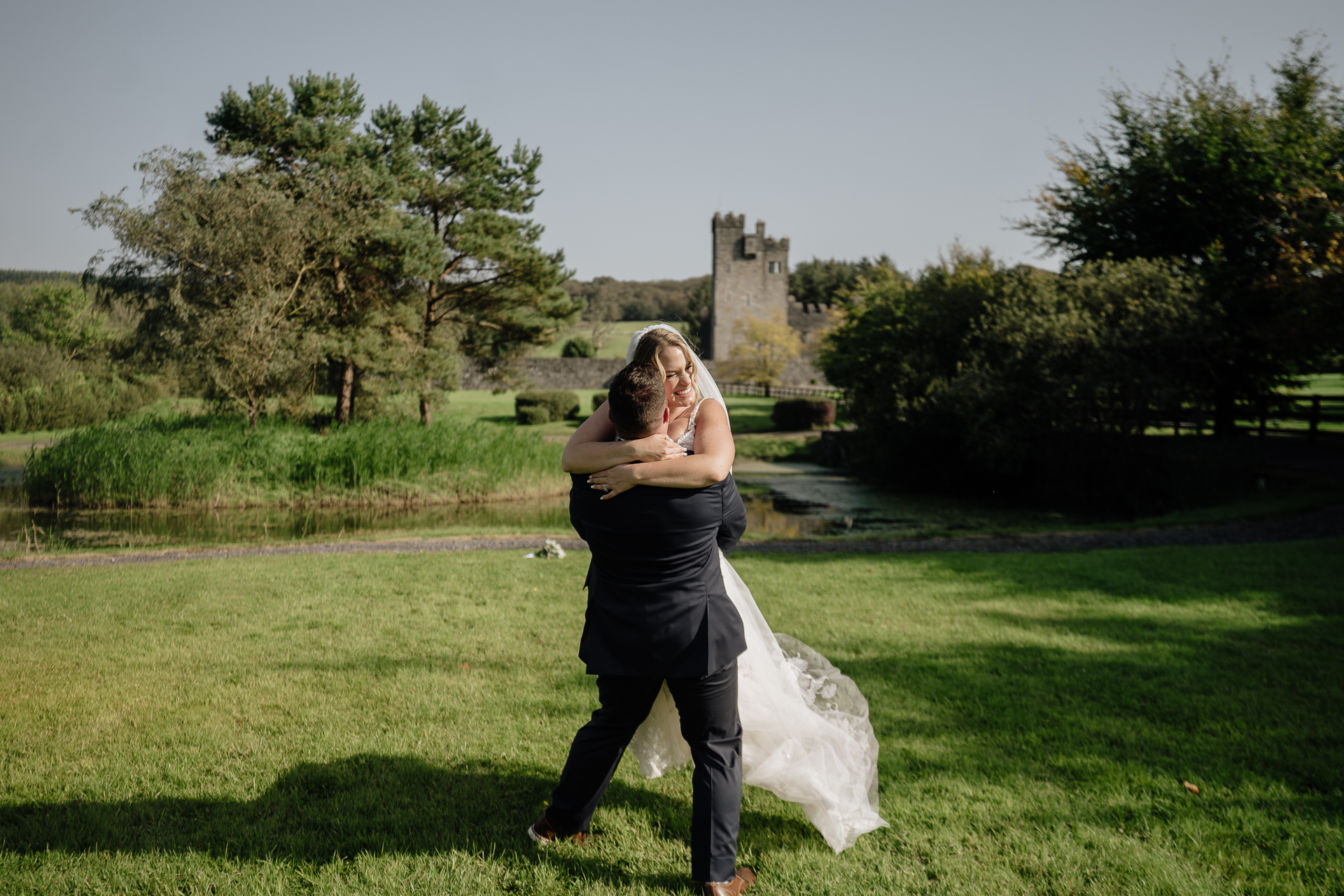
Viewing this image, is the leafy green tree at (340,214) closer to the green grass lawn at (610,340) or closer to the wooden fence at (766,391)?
the wooden fence at (766,391)

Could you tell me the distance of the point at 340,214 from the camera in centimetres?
1977

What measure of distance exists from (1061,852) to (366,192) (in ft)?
69.2

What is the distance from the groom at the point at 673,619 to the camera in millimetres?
2539

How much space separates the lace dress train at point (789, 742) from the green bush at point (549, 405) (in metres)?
34.0

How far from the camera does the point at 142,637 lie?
5.67 meters

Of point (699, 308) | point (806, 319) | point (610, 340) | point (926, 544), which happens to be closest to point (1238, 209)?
point (926, 544)

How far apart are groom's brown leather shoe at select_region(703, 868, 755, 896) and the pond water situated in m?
9.55

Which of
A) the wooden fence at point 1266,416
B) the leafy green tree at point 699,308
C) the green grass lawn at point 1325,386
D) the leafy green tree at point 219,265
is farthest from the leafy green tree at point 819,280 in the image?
the leafy green tree at point 219,265

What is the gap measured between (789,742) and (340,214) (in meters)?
20.2

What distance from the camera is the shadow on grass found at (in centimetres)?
297

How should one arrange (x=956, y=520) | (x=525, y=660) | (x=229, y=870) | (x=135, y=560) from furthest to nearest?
(x=956, y=520)
(x=135, y=560)
(x=525, y=660)
(x=229, y=870)

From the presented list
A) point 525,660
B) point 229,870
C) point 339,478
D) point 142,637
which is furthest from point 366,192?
point 229,870

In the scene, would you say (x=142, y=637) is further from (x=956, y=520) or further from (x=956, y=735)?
(x=956, y=520)

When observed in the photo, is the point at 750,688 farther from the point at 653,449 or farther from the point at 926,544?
the point at 926,544
